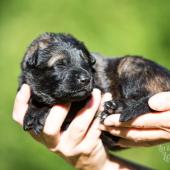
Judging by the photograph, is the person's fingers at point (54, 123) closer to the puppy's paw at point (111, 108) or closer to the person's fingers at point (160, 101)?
the puppy's paw at point (111, 108)

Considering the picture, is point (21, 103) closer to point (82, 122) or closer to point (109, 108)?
point (82, 122)

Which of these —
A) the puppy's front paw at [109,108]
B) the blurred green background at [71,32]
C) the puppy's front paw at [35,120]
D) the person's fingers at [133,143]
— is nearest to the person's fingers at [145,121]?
the puppy's front paw at [109,108]

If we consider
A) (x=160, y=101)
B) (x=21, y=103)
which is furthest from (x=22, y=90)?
(x=160, y=101)

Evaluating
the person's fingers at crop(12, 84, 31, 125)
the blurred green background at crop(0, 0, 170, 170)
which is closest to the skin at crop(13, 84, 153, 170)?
the person's fingers at crop(12, 84, 31, 125)

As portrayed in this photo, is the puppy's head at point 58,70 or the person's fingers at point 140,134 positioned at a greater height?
the puppy's head at point 58,70

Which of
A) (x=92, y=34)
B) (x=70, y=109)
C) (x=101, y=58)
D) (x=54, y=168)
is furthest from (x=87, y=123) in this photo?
(x=92, y=34)

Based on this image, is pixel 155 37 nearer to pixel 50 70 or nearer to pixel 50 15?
pixel 50 15
